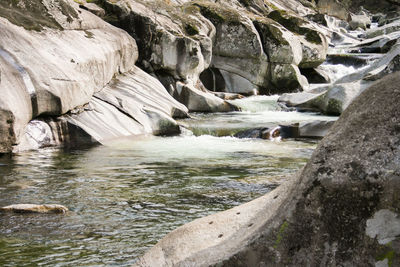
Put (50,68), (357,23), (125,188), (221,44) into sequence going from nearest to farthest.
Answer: (125,188)
(50,68)
(221,44)
(357,23)

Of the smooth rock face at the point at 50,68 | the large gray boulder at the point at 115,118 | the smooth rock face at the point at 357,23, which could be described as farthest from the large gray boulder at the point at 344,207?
the smooth rock face at the point at 357,23

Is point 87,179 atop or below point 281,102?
below

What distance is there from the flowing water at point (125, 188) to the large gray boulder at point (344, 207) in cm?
258

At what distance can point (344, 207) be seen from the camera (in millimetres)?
3465

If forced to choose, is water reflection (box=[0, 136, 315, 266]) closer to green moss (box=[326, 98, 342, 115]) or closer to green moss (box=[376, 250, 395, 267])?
green moss (box=[376, 250, 395, 267])

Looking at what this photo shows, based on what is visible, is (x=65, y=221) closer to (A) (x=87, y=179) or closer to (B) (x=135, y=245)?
(B) (x=135, y=245)

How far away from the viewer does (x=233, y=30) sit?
95.4 feet

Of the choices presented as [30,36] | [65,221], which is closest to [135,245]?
[65,221]

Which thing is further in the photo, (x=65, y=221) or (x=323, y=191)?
(x=65, y=221)

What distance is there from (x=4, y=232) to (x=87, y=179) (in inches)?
146

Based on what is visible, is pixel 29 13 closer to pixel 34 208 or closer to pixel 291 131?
pixel 291 131

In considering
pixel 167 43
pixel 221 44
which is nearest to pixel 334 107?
pixel 167 43

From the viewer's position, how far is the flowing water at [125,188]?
6.38m

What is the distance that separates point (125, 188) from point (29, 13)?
9358 millimetres
